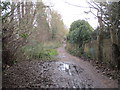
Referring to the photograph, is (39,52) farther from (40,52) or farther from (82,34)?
(82,34)

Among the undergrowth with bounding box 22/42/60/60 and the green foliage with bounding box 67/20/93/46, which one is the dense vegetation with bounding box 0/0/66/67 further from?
the green foliage with bounding box 67/20/93/46

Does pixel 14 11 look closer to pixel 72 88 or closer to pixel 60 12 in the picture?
pixel 72 88

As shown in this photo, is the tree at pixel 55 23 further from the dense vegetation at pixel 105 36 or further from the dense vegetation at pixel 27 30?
the dense vegetation at pixel 105 36

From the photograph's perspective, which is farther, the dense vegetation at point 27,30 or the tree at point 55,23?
the tree at point 55,23

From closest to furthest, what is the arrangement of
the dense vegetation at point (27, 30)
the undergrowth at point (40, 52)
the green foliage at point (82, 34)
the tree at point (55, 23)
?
the dense vegetation at point (27, 30) < the undergrowth at point (40, 52) < the tree at point (55, 23) < the green foliage at point (82, 34)

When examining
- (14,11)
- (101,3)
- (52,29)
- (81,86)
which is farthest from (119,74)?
(52,29)

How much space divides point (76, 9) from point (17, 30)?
2.41m

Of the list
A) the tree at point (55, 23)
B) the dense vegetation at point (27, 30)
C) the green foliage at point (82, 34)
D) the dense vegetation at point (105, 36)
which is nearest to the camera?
the dense vegetation at point (27, 30)

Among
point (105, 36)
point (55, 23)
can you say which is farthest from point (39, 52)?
point (105, 36)

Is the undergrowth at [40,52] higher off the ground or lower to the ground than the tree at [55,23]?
lower

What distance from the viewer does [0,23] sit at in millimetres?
2477

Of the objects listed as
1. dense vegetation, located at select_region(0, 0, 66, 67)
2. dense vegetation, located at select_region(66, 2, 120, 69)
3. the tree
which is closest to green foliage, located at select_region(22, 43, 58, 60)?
dense vegetation, located at select_region(0, 0, 66, 67)

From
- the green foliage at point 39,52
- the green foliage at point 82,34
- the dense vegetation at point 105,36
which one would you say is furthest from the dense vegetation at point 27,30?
the dense vegetation at point 105,36

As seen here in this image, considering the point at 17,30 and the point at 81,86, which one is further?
the point at 17,30
